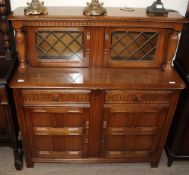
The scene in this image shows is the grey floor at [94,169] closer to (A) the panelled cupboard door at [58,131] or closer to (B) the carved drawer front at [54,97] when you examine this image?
(A) the panelled cupboard door at [58,131]

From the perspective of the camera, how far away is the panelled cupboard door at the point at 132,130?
1665 mm

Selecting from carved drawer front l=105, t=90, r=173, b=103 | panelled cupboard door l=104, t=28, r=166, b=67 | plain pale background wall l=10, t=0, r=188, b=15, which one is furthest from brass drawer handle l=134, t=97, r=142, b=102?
plain pale background wall l=10, t=0, r=188, b=15

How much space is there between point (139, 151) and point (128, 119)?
367 mm

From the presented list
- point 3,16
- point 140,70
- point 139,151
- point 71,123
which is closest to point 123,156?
point 139,151

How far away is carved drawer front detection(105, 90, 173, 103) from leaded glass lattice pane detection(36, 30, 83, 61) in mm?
373

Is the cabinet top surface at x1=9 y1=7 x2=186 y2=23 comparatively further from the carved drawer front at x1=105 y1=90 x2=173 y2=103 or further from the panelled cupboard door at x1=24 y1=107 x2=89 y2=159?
the panelled cupboard door at x1=24 y1=107 x2=89 y2=159

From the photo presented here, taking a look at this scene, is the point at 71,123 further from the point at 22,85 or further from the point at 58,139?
the point at 22,85

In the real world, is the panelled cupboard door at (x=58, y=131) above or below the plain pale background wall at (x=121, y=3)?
below

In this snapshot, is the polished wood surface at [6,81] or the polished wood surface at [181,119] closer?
the polished wood surface at [6,81]

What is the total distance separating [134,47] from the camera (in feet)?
5.71

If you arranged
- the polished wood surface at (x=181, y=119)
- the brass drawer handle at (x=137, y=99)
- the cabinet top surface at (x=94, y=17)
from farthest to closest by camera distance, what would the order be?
the polished wood surface at (x=181, y=119) → the brass drawer handle at (x=137, y=99) → the cabinet top surface at (x=94, y=17)

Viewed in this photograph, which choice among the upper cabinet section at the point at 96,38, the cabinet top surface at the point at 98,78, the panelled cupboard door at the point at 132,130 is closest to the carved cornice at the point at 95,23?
the upper cabinet section at the point at 96,38

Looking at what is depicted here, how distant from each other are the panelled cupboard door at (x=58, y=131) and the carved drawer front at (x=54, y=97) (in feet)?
0.18

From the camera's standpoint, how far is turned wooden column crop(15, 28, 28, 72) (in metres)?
1.55
